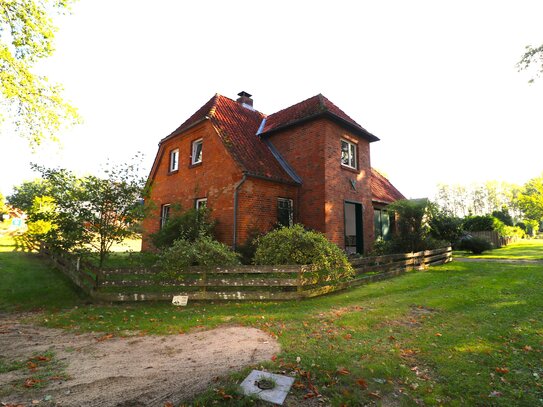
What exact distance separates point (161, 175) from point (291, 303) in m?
12.6

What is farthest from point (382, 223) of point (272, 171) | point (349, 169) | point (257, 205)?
point (257, 205)

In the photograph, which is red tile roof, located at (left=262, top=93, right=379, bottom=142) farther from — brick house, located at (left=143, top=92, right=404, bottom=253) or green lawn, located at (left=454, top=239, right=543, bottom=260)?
green lawn, located at (left=454, top=239, right=543, bottom=260)

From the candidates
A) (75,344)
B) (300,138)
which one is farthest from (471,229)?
(75,344)

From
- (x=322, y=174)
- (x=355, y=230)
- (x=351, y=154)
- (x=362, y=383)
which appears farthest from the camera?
(x=355, y=230)

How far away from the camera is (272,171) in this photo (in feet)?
42.1

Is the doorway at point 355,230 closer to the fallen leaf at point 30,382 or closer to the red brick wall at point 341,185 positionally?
the red brick wall at point 341,185

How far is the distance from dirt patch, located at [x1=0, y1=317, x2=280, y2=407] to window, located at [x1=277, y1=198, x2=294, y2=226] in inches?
308

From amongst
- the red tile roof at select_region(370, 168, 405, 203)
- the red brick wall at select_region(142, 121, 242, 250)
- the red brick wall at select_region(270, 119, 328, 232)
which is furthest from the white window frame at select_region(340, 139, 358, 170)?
the red brick wall at select_region(142, 121, 242, 250)

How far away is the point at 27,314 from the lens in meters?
6.50

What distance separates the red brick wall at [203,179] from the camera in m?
11.9

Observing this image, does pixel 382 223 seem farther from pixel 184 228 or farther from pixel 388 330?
pixel 388 330

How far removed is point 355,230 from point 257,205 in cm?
865

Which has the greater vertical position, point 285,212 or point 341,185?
point 341,185

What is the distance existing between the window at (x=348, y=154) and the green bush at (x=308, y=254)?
7057mm
